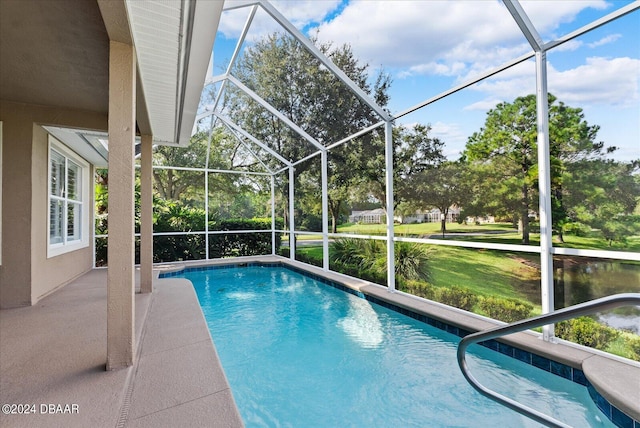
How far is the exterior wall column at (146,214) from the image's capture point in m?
4.68

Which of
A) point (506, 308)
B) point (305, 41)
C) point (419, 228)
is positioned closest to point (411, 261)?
point (419, 228)

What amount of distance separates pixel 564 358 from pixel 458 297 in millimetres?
2576

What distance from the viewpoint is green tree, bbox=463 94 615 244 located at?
3791 mm

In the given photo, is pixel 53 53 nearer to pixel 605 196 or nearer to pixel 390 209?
pixel 390 209

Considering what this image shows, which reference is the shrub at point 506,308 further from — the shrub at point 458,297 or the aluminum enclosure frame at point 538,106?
the aluminum enclosure frame at point 538,106

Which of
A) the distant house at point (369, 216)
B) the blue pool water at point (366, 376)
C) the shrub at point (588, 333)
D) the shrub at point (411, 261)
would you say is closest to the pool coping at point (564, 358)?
the blue pool water at point (366, 376)

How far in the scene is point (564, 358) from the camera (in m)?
3.07

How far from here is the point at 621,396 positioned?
2361mm

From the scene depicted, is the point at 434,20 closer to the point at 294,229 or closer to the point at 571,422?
the point at 571,422

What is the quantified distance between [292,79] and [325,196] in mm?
3000

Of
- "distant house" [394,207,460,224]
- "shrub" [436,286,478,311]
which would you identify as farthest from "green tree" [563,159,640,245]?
"shrub" [436,286,478,311]

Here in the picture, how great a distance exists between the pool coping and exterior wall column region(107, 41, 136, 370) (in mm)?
3797

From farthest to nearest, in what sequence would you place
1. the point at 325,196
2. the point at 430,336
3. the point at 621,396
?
the point at 325,196 → the point at 430,336 → the point at 621,396

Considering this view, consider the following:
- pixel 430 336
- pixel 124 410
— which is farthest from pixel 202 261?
pixel 124 410
